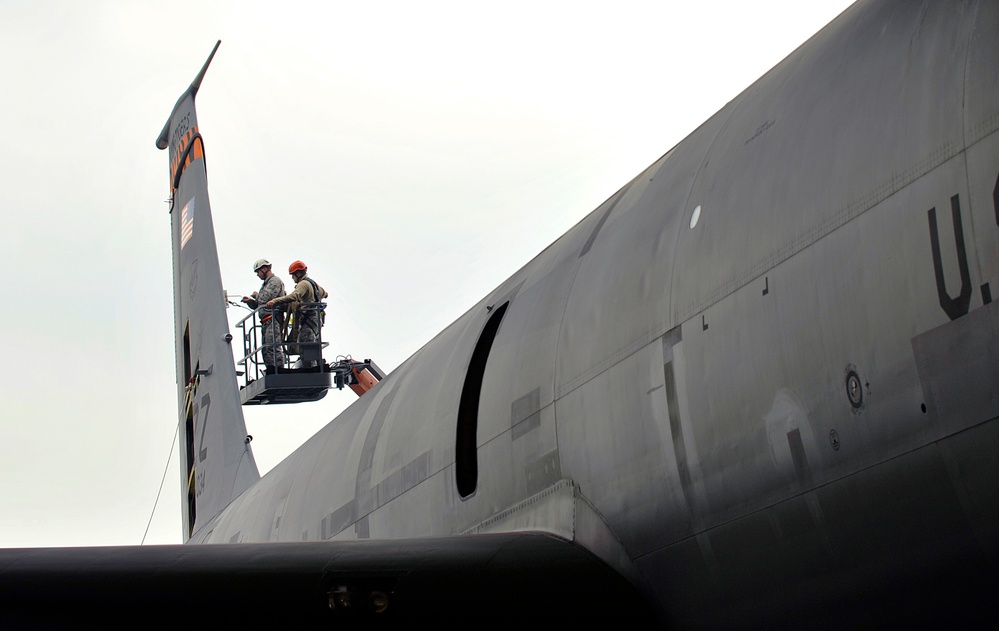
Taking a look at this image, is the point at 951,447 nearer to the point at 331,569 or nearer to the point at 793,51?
the point at 793,51

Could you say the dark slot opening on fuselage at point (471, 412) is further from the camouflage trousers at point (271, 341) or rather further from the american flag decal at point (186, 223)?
the camouflage trousers at point (271, 341)

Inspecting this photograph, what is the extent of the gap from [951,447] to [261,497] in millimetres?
6804

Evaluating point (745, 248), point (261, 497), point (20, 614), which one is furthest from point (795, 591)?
point (261, 497)

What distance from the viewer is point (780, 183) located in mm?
3609

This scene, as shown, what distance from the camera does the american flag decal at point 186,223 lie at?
12797 mm

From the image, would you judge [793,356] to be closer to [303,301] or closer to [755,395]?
[755,395]

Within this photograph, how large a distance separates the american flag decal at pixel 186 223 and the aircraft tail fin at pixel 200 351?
0.04 feet

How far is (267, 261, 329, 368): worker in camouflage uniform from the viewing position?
14281mm

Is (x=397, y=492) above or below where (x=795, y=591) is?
above

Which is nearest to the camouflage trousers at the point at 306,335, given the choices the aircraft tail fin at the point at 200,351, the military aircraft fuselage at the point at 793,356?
the aircraft tail fin at the point at 200,351

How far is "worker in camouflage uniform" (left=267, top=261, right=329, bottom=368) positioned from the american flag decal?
1475 millimetres

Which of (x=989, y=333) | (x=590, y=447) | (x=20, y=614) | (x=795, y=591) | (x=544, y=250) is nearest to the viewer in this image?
(x=989, y=333)

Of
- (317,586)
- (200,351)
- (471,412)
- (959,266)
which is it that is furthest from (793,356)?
(200,351)

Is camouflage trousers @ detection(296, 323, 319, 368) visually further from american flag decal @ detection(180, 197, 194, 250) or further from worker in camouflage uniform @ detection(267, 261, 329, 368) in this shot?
american flag decal @ detection(180, 197, 194, 250)
